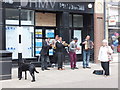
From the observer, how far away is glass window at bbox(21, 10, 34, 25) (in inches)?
572

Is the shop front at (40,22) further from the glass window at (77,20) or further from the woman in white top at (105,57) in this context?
the woman in white top at (105,57)

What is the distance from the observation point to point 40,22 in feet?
50.3

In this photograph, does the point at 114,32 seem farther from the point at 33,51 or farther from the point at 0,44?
the point at 0,44

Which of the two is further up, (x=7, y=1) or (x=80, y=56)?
(x=7, y=1)

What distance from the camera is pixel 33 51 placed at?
15.0 m

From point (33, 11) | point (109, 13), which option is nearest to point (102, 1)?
point (109, 13)

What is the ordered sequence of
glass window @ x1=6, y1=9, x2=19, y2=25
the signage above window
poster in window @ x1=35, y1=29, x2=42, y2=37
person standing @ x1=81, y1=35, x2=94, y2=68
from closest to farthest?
glass window @ x1=6, y1=9, x2=19, y2=25, person standing @ x1=81, y1=35, x2=94, y2=68, poster in window @ x1=35, y1=29, x2=42, y2=37, the signage above window

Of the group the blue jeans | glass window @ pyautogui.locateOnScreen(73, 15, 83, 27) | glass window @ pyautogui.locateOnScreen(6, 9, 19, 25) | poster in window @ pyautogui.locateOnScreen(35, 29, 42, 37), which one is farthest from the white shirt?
glass window @ pyautogui.locateOnScreen(73, 15, 83, 27)

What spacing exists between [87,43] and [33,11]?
3690 mm

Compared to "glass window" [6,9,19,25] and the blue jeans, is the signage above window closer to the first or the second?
"glass window" [6,9,19,25]

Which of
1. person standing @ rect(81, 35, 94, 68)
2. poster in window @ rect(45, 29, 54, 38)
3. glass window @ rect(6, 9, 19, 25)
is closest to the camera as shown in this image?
glass window @ rect(6, 9, 19, 25)

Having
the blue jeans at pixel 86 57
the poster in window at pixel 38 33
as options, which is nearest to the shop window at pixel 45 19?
the poster in window at pixel 38 33

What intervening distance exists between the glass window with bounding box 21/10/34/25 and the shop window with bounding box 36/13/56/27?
0.49 metres

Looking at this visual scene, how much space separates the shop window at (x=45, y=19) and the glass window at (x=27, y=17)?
1.60 ft
